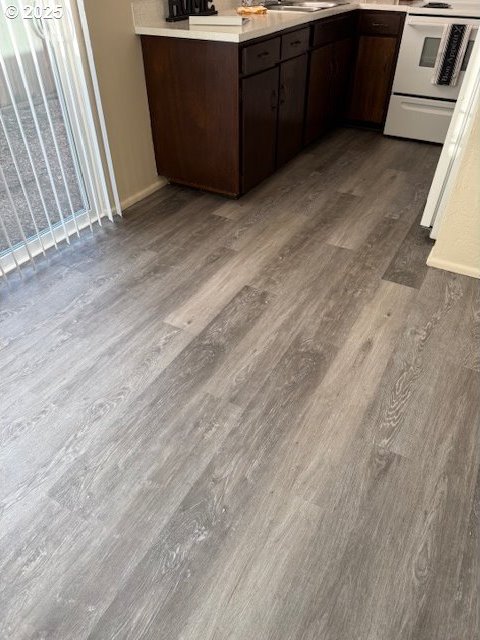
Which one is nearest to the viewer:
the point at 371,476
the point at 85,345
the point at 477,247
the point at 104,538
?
the point at 104,538

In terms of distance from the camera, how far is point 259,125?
2.66 metres

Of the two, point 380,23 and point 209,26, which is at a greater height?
point 209,26

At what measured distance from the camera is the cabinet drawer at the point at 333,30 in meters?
2.96

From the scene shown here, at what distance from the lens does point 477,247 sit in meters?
2.11

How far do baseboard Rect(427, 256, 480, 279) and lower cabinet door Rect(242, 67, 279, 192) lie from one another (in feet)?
3.85

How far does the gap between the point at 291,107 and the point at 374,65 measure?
1024 millimetres

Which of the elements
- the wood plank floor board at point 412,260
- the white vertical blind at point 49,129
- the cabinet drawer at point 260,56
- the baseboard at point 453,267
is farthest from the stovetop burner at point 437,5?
the white vertical blind at point 49,129

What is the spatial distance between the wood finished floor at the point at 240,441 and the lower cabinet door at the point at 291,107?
2.88ft

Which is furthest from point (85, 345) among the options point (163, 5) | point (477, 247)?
point (163, 5)

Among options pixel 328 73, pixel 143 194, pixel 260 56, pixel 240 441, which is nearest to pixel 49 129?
pixel 143 194

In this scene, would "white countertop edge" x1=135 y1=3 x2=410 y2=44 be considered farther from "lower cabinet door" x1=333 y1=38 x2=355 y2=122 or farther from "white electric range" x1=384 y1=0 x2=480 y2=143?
"white electric range" x1=384 y1=0 x2=480 y2=143

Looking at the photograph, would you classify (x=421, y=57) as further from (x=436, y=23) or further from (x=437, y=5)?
(x=437, y=5)

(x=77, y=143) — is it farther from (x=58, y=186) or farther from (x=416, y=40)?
(x=416, y=40)

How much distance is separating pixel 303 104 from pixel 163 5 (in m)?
1.06
